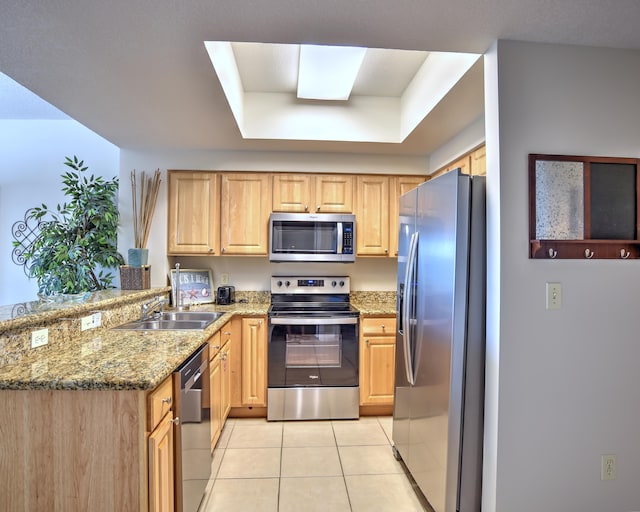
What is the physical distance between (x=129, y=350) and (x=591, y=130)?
2358 millimetres

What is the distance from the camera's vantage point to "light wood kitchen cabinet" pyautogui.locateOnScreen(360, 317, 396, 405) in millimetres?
2861

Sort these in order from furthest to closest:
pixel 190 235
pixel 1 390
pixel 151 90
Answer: pixel 190 235
pixel 151 90
pixel 1 390

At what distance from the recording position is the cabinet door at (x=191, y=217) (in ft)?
10.0

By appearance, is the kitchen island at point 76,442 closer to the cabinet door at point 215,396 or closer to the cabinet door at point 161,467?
the cabinet door at point 161,467

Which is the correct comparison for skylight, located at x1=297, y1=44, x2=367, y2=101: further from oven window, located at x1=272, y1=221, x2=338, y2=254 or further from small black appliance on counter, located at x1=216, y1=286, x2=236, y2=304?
small black appliance on counter, located at x1=216, y1=286, x2=236, y2=304

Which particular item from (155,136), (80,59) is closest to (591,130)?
(80,59)

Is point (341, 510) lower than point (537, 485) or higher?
lower

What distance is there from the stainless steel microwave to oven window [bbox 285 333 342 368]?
2.20ft

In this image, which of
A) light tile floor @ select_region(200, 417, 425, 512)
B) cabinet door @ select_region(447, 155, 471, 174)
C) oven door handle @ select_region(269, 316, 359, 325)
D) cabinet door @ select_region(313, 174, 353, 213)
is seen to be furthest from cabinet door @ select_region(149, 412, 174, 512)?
cabinet door @ select_region(447, 155, 471, 174)

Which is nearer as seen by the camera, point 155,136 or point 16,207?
point 155,136

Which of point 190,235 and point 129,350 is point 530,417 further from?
point 190,235

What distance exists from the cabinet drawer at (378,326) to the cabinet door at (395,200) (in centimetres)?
65

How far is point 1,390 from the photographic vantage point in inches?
47.2

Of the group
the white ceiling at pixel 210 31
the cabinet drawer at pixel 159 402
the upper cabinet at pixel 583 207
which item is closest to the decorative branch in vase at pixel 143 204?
the white ceiling at pixel 210 31
